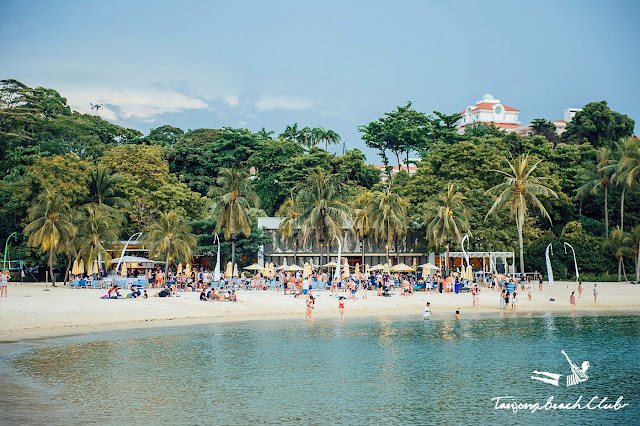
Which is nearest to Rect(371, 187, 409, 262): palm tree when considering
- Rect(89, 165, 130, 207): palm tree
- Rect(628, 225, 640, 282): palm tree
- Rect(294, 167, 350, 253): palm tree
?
Rect(294, 167, 350, 253): palm tree

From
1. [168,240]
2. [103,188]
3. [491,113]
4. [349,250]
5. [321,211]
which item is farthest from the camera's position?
[491,113]

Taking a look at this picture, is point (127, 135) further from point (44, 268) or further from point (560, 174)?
point (560, 174)

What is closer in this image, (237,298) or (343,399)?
(343,399)

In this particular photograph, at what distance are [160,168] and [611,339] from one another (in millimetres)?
48842

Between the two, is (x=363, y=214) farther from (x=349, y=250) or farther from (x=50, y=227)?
(x=50, y=227)

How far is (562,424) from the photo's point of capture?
15.5 meters

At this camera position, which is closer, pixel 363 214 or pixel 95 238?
pixel 95 238

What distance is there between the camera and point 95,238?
4756cm

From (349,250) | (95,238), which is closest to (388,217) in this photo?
(349,250)

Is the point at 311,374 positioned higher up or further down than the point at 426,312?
further down

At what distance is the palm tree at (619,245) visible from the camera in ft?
169

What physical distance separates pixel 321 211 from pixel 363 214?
423 cm

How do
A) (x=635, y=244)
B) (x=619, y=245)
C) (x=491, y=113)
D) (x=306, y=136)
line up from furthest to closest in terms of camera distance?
(x=491, y=113)
(x=306, y=136)
(x=619, y=245)
(x=635, y=244)

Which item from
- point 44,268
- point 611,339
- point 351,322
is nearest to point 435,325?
point 351,322
